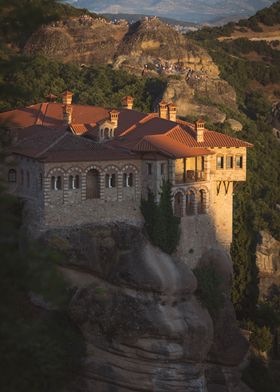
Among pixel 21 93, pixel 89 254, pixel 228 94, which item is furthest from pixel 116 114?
pixel 228 94

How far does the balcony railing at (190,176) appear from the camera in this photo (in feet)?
162

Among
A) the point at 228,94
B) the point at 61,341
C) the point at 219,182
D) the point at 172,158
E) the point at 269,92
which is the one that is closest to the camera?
the point at 61,341

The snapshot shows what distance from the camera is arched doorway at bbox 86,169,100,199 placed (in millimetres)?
47594

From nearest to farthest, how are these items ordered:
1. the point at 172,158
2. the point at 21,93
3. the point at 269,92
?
the point at 21,93 < the point at 172,158 < the point at 269,92

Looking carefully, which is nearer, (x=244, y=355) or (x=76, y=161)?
(x=76, y=161)

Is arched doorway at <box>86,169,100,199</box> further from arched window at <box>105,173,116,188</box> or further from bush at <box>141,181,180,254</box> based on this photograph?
bush at <box>141,181,180,254</box>

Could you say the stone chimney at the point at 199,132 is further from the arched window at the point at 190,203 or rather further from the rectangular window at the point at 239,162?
the arched window at the point at 190,203

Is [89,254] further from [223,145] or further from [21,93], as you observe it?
[21,93]

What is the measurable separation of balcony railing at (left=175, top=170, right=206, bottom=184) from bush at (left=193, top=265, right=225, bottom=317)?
13.8 ft

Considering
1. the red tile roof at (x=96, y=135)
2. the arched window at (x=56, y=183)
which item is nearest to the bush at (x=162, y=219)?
the red tile roof at (x=96, y=135)

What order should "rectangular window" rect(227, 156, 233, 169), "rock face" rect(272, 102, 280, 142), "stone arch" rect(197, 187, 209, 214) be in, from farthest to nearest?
1. "rock face" rect(272, 102, 280, 142)
2. "rectangular window" rect(227, 156, 233, 169)
3. "stone arch" rect(197, 187, 209, 214)

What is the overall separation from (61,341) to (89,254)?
402 cm

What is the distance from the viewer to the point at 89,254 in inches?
1850

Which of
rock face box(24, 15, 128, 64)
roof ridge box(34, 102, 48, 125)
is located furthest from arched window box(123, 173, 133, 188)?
rock face box(24, 15, 128, 64)
